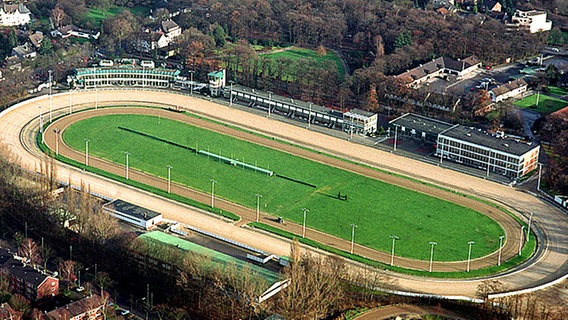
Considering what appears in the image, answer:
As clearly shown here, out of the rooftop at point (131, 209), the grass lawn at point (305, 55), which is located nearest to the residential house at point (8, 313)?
the rooftop at point (131, 209)

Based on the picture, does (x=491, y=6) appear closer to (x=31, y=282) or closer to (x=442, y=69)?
(x=442, y=69)

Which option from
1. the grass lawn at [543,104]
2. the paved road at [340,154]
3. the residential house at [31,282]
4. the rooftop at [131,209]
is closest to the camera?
the residential house at [31,282]

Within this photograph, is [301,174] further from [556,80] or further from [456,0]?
[456,0]

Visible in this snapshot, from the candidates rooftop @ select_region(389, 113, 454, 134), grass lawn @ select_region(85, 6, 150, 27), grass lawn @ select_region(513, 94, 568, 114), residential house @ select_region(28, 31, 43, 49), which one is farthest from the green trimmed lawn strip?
grass lawn @ select_region(85, 6, 150, 27)

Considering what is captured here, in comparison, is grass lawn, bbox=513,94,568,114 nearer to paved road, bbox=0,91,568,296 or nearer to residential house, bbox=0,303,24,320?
paved road, bbox=0,91,568,296

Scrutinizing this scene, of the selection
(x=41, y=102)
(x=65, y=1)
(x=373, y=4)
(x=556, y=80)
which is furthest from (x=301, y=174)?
(x=65, y=1)

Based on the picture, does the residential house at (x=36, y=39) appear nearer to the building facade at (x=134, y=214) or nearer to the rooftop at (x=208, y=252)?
the building facade at (x=134, y=214)
